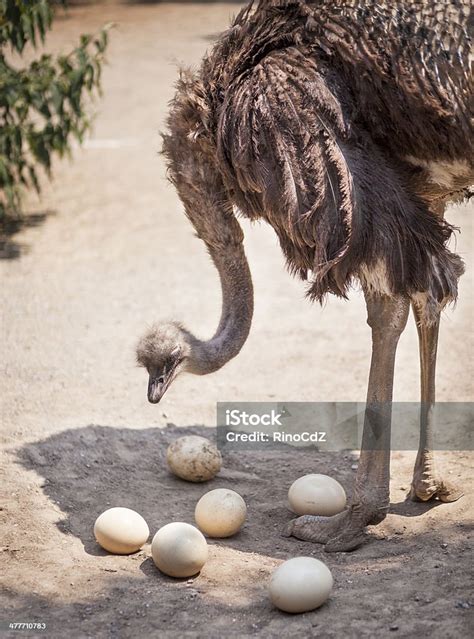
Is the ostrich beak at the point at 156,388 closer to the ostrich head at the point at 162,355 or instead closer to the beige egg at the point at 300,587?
the ostrich head at the point at 162,355

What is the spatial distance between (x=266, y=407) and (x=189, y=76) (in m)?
1.74

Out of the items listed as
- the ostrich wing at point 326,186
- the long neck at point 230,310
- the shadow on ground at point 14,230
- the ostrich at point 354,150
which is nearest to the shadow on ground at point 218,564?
the ostrich at point 354,150

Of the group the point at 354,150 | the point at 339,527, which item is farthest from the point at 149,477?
the point at 354,150

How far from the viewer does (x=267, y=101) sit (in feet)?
12.7

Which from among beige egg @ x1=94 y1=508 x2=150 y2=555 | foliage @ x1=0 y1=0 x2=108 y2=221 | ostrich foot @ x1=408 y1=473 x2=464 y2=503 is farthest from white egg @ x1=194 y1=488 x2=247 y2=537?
foliage @ x1=0 y1=0 x2=108 y2=221

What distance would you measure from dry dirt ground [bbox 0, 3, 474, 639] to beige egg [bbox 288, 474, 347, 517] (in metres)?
0.11

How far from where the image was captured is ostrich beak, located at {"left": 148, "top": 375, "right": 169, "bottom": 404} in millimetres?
4199

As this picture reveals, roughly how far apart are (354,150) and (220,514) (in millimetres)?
1452

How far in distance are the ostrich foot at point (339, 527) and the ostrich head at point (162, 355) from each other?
758 mm

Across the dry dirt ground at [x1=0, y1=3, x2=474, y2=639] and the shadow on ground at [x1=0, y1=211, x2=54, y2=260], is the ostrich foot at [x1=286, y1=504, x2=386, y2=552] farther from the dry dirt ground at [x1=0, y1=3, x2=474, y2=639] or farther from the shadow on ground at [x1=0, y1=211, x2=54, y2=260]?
the shadow on ground at [x1=0, y1=211, x2=54, y2=260]

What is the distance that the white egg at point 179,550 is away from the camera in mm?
3764

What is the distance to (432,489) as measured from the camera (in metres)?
4.46

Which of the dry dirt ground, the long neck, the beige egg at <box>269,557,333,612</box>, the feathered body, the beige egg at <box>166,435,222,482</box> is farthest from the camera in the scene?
the beige egg at <box>166,435,222,482</box>

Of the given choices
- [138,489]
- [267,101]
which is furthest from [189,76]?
[138,489]
